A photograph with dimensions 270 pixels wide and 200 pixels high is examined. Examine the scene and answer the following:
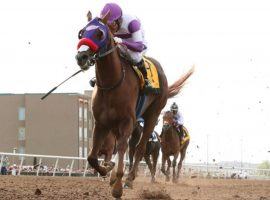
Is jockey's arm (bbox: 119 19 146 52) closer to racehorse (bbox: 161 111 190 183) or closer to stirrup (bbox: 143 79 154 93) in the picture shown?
stirrup (bbox: 143 79 154 93)

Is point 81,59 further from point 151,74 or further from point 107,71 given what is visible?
point 151,74

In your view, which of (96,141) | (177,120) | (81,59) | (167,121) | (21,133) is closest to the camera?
(81,59)

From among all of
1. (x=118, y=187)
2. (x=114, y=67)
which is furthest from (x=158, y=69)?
(x=118, y=187)

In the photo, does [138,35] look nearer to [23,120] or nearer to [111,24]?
[111,24]

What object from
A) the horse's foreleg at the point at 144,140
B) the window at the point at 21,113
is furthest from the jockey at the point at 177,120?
the window at the point at 21,113

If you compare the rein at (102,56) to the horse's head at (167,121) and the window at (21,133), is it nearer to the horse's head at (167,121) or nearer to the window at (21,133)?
the horse's head at (167,121)

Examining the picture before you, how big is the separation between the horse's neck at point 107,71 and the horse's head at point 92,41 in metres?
0.14

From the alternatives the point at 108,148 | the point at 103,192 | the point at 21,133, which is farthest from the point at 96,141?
the point at 21,133

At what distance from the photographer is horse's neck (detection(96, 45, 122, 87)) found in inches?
320

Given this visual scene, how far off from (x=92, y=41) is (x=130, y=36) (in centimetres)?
147

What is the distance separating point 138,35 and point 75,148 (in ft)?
204

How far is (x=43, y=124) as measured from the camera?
238 ft

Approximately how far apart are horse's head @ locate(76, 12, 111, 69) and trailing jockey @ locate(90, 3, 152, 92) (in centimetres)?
61

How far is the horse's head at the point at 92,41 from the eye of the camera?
7562 millimetres
